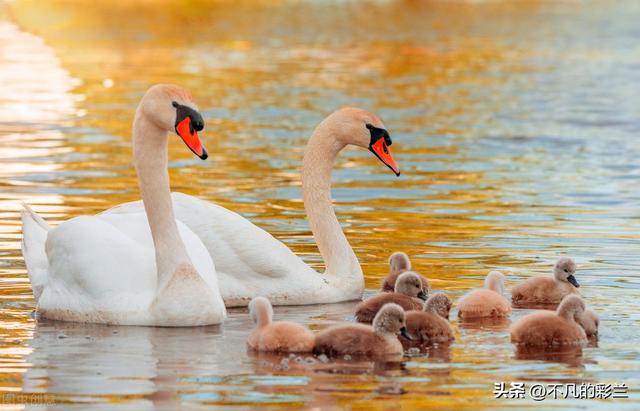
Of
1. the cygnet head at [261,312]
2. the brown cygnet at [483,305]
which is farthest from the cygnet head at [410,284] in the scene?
the cygnet head at [261,312]

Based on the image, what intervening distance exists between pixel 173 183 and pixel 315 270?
638 centimetres

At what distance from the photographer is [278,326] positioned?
9875 millimetres

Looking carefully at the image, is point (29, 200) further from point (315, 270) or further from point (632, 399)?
point (632, 399)

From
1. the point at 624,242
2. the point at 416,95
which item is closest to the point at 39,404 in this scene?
the point at 624,242

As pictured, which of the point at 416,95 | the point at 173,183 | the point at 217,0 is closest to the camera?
the point at 173,183

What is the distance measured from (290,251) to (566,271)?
210 centimetres

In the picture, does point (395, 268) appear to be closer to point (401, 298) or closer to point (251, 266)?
point (251, 266)

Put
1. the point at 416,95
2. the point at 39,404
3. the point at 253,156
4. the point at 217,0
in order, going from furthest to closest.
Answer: the point at 217,0 < the point at 416,95 < the point at 253,156 < the point at 39,404

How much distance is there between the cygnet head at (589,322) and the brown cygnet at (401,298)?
1324mm

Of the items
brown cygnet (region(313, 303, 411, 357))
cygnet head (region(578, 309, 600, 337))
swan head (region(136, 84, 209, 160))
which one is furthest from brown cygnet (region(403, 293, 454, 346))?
swan head (region(136, 84, 209, 160))

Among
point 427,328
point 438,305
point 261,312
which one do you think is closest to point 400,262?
point 438,305

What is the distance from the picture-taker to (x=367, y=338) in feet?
31.7

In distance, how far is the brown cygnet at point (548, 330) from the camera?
32.8ft

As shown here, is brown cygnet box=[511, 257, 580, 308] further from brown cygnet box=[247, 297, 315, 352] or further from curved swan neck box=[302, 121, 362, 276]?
brown cygnet box=[247, 297, 315, 352]
